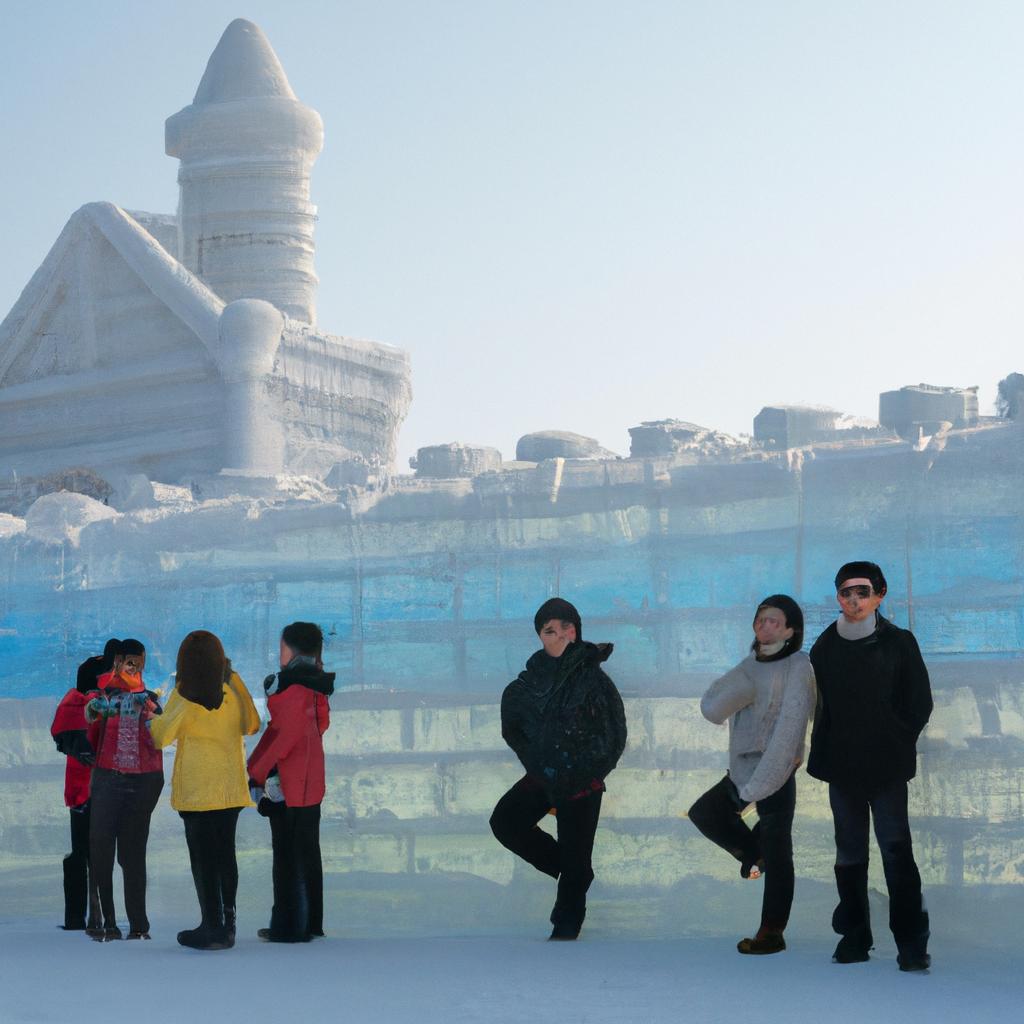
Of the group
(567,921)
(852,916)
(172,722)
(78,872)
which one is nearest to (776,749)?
(852,916)

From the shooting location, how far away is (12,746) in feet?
25.2

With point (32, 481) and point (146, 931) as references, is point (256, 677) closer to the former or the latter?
point (146, 931)

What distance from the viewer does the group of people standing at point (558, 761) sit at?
5.39 meters

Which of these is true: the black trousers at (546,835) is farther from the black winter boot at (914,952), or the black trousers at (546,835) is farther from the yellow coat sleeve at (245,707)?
the black winter boot at (914,952)

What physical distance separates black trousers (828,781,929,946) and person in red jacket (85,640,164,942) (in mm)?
2648

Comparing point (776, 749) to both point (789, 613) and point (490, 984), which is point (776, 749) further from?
point (490, 984)

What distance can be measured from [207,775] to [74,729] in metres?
0.78

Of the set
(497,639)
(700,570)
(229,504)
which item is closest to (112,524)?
(229,504)

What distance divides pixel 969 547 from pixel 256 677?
10.6 ft

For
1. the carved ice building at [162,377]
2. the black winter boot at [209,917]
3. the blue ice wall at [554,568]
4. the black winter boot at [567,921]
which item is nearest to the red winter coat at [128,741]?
the black winter boot at [209,917]

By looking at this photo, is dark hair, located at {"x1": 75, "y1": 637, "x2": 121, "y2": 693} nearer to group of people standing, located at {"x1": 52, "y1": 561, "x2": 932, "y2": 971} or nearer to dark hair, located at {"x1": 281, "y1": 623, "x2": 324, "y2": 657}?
group of people standing, located at {"x1": 52, "y1": 561, "x2": 932, "y2": 971}

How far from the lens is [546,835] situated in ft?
20.0

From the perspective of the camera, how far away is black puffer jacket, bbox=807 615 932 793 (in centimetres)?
534

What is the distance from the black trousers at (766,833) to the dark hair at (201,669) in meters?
1.84
